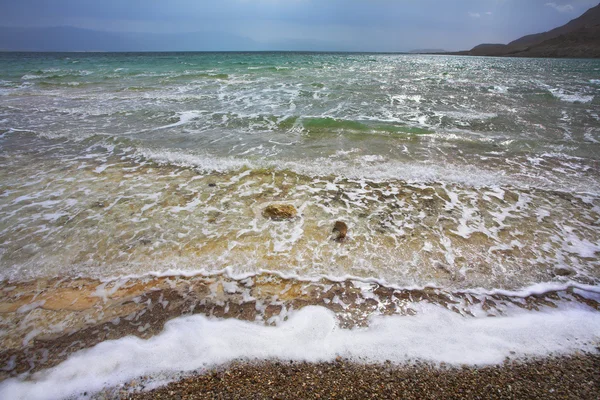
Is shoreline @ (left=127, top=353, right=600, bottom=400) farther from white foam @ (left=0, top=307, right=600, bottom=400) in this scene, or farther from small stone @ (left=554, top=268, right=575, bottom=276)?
small stone @ (left=554, top=268, right=575, bottom=276)

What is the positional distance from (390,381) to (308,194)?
3.43m

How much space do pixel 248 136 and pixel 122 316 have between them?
650 cm

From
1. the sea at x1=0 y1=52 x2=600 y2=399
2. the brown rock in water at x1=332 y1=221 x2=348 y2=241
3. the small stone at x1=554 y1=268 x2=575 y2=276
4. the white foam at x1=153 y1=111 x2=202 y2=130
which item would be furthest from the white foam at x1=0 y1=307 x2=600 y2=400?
the white foam at x1=153 y1=111 x2=202 y2=130

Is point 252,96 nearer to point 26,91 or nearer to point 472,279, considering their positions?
point 472,279

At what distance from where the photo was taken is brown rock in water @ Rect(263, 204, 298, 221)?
4457 millimetres

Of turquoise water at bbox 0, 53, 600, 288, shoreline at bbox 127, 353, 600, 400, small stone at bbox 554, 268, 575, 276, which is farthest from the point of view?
turquoise water at bbox 0, 53, 600, 288

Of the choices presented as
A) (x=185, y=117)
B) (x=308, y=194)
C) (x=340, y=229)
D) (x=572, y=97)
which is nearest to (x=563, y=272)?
(x=340, y=229)

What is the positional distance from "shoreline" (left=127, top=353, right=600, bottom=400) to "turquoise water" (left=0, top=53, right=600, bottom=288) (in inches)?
40.7

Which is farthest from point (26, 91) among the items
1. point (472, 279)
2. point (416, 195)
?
point (472, 279)

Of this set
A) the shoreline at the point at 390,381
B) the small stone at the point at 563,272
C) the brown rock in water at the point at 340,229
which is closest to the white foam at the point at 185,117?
the brown rock in water at the point at 340,229

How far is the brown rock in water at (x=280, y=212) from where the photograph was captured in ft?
14.6

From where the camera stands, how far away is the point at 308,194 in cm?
517

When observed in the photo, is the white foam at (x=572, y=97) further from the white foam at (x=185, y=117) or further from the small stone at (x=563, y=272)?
the white foam at (x=185, y=117)

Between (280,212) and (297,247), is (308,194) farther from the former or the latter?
(297,247)
